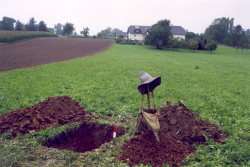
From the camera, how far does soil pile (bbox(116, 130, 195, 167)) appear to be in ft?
12.2

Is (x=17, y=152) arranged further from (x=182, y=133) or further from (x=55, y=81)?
(x=55, y=81)

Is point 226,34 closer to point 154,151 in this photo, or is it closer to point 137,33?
point 137,33

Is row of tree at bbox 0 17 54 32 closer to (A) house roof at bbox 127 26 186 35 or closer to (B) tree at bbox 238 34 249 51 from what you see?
(A) house roof at bbox 127 26 186 35

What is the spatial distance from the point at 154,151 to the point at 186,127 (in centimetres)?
139

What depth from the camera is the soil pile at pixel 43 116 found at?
185 inches

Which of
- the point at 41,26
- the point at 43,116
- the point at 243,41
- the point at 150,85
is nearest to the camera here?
the point at 150,85

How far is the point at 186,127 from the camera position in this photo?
15.5ft

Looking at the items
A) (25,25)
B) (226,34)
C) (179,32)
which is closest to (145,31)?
(179,32)

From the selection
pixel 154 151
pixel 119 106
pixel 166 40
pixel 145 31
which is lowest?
pixel 154 151

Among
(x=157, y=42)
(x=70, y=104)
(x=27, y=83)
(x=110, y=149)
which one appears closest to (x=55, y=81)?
(x=27, y=83)

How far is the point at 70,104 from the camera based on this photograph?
6.10 meters

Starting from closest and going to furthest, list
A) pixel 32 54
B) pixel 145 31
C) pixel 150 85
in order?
1. pixel 150 85
2. pixel 32 54
3. pixel 145 31

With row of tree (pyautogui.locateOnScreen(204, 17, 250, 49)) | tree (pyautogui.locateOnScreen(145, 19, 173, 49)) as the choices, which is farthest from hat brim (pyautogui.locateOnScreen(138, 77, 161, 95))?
row of tree (pyautogui.locateOnScreen(204, 17, 250, 49))

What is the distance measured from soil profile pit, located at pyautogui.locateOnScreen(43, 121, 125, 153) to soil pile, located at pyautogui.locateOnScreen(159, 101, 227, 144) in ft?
4.62
